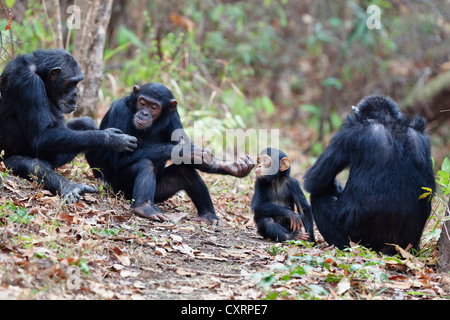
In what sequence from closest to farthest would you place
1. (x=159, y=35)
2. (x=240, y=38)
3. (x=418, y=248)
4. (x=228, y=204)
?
(x=418, y=248) → (x=228, y=204) → (x=159, y=35) → (x=240, y=38)

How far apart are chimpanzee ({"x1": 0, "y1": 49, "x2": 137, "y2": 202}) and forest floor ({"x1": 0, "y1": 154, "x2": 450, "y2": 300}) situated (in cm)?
24

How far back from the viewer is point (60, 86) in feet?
20.9

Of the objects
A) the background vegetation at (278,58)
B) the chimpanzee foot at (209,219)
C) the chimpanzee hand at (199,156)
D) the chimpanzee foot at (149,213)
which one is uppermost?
the background vegetation at (278,58)

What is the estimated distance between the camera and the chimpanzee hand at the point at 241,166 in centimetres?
656

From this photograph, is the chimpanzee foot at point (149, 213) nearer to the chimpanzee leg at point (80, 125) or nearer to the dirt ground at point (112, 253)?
the dirt ground at point (112, 253)

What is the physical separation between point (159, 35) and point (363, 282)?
38.4 ft

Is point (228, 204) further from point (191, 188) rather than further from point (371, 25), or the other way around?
point (371, 25)

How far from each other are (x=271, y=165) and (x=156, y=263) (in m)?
2.40

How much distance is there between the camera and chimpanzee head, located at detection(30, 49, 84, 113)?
6.28m

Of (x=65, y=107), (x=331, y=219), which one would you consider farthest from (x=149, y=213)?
(x=331, y=219)

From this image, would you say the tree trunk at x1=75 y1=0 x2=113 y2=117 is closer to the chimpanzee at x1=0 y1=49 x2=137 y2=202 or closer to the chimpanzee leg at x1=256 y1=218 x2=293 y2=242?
the chimpanzee at x1=0 y1=49 x2=137 y2=202

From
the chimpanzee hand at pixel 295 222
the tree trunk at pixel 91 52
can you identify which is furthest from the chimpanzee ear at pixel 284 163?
the tree trunk at pixel 91 52

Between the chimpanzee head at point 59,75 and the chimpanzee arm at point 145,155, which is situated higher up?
the chimpanzee head at point 59,75

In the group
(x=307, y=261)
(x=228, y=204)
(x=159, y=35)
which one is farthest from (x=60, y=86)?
(x=159, y=35)
